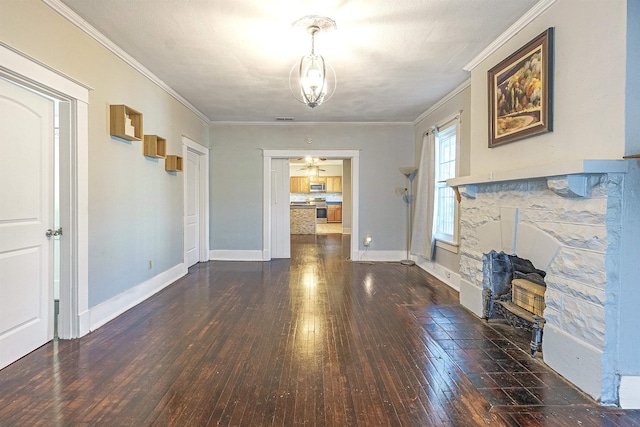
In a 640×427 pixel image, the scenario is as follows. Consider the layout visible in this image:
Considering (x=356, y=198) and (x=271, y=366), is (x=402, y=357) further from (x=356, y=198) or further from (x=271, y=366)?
(x=356, y=198)

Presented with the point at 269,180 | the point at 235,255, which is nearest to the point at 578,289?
the point at 269,180

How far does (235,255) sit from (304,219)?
4.32 metres

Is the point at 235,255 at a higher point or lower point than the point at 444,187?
lower

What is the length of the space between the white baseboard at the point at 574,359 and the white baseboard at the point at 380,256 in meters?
3.89

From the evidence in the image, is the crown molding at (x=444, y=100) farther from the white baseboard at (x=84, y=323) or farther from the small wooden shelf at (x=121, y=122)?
the white baseboard at (x=84, y=323)

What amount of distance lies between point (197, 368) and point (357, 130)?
4.92 m

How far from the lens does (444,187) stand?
5.15 meters

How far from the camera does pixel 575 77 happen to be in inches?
85.1

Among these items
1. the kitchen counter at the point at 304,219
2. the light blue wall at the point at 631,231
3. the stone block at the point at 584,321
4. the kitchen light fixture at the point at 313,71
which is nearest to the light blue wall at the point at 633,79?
the light blue wall at the point at 631,231

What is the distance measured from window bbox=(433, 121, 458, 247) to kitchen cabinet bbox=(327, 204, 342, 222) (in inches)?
341

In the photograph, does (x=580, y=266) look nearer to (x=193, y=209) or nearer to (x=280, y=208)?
(x=280, y=208)

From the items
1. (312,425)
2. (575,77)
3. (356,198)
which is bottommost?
(312,425)

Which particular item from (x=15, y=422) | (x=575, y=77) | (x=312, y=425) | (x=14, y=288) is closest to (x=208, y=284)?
→ (x=14, y=288)

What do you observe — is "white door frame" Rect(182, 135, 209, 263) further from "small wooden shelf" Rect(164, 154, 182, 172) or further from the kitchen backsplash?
the kitchen backsplash
